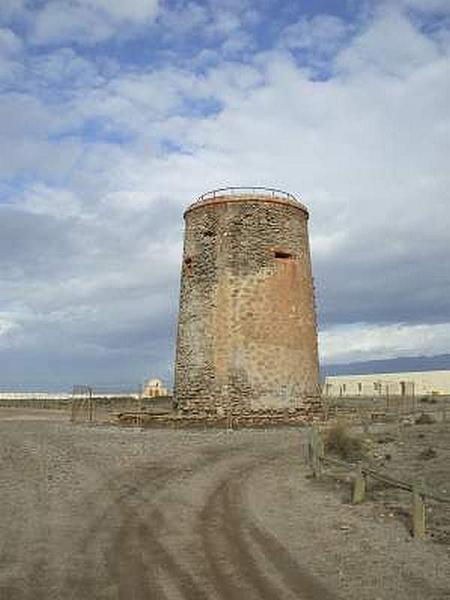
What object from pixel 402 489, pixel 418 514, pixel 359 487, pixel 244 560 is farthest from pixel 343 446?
pixel 244 560

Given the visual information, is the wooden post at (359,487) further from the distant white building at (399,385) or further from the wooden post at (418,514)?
the distant white building at (399,385)

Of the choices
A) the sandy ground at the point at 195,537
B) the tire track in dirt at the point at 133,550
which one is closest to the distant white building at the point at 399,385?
the sandy ground at the point at 195,537

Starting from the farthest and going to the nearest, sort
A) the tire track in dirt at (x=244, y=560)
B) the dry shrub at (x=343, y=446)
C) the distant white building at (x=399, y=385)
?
the distant white building at (x=399, y=385) < the dry shrub at (x=343, y=446) < the tire track in dirt at (x=244, y=560)

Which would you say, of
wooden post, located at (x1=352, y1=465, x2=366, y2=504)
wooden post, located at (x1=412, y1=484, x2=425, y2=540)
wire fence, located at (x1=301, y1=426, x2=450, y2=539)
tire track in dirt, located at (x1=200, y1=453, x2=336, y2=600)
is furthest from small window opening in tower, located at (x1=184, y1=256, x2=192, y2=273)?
wooden post, located at (x1=412, y1=484, x2=425, y2=540)

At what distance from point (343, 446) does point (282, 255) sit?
12.5m

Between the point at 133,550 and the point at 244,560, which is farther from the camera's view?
the point at 133,550

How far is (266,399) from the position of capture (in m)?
29.8

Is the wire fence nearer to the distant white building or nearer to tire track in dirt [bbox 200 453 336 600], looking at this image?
tire track in dirt [bbox 200 453 336 600]

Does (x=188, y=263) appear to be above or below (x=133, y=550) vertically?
above

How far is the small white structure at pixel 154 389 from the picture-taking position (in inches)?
2409

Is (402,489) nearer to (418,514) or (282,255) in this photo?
(418,514)

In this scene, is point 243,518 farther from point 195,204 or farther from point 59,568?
point 195,204

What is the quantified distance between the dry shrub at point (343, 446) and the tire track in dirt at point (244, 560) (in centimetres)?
706

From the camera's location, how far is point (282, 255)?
31.1m
